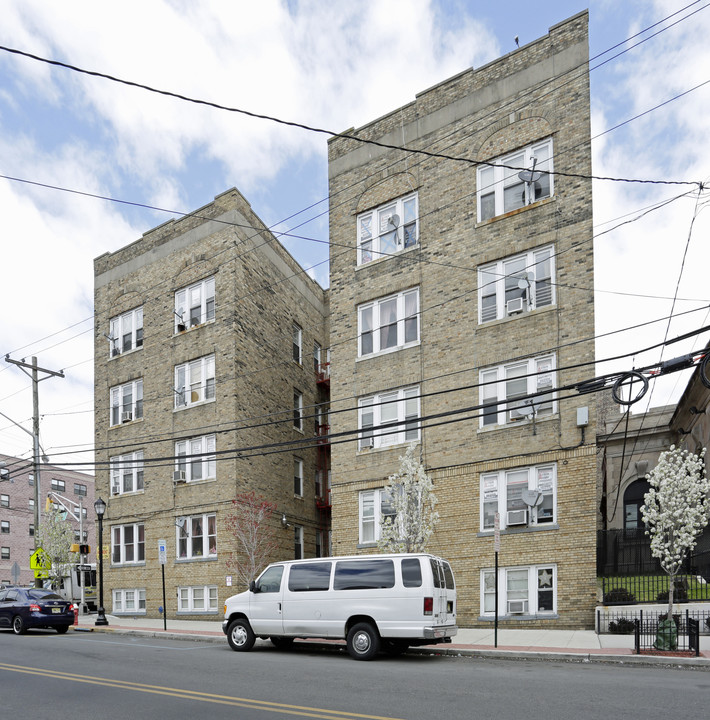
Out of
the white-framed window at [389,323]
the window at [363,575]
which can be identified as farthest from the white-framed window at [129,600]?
the window at [363,575]

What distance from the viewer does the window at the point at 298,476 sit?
3275 cm

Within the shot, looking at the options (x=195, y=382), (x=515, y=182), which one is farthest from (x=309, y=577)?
(x=195, y=382)

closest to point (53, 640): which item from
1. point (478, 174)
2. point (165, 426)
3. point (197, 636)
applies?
point (197, 636)

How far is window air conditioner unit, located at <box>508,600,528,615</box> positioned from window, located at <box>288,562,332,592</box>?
24.5 ft

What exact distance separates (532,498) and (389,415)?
5595 mm

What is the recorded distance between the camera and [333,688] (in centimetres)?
1081

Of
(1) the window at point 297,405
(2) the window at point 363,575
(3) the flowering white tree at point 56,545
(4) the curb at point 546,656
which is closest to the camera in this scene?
(4) the curb at point 546,656

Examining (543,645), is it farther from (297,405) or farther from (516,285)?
(297,405)

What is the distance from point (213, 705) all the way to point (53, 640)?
1243cm

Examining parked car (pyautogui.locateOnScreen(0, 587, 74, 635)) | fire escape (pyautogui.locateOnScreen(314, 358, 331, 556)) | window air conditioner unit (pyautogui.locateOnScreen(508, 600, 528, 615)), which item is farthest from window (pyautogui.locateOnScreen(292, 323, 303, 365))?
window air conditioner unit (pyautogui.locateOnScreen(508, 600, 528, 615))

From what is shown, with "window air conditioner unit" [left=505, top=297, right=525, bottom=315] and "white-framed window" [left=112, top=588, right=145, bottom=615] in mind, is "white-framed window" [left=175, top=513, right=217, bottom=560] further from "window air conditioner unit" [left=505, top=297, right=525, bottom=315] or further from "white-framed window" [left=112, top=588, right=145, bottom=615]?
"window air conditioner unit" [left=505, top=297, right=525, bottom=315]

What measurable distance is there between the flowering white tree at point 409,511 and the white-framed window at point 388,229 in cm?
714

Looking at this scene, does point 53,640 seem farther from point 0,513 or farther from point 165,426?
point 0,513

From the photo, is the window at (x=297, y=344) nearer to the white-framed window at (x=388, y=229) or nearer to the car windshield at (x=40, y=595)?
the white-framed window at (x=388, y=229)
